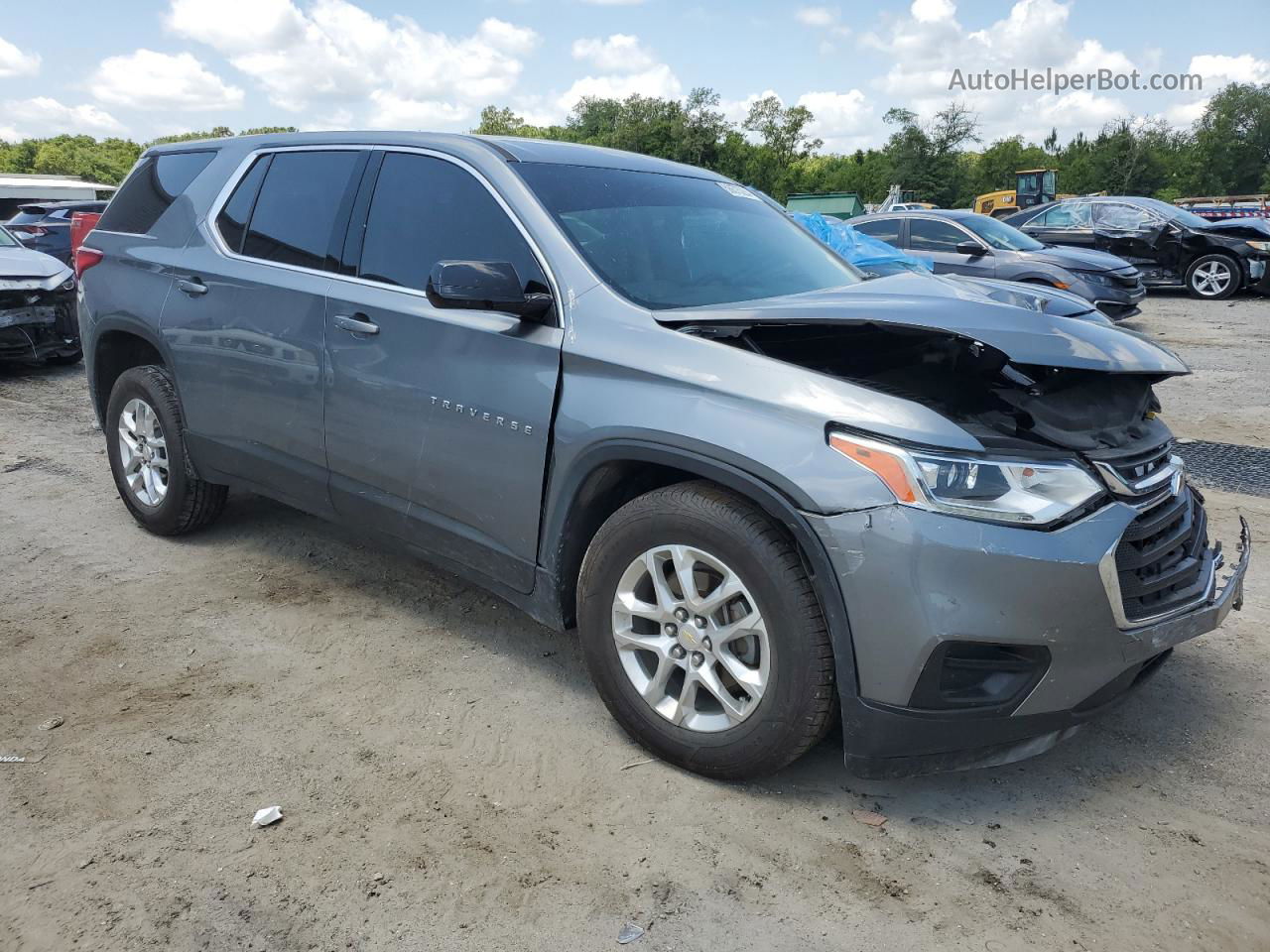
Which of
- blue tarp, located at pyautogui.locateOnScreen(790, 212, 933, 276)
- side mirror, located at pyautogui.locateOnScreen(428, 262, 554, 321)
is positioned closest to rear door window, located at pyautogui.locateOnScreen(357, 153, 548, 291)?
side mirror, located at pyautogui.locateOnScreen(428, 262, 554, 321)

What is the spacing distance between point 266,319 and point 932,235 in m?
10.2

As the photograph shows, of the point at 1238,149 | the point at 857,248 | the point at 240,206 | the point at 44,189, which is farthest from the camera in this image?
the point at 1238,149

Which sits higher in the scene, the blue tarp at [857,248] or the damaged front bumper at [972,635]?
the blue tarp at [857,248]

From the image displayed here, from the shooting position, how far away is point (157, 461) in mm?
4703

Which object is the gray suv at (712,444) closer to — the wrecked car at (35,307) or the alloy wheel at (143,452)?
the alloy wheel at (143,452)

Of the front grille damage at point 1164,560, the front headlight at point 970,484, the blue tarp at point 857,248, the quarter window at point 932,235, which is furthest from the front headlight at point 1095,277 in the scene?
the front headlight at point 970,484

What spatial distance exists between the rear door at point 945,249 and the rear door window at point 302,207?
335 inches

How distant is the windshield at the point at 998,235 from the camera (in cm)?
1212

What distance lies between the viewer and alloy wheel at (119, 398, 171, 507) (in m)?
4.67

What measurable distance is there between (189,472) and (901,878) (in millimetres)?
3506

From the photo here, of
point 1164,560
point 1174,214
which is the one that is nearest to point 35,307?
point 1164,560

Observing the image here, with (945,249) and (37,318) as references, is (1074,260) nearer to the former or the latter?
(945,249)

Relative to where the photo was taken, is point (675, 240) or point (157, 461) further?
point (157, 461)

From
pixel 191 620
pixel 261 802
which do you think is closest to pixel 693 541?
pixel 261 802
